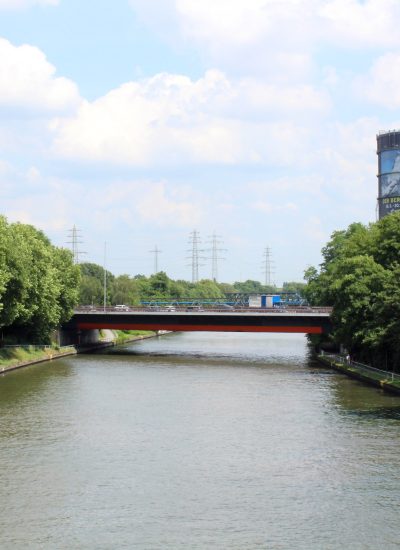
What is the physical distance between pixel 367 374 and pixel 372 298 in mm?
8111

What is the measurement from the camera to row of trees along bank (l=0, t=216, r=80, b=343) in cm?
8138

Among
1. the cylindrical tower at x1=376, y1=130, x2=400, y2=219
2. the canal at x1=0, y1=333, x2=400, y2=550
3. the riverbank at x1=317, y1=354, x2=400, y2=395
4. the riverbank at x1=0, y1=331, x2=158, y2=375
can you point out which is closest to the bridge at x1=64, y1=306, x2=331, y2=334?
the riverbank at x1=0, y1=331, x2=158, y2=375

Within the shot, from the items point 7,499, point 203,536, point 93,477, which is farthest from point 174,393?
point 203,536

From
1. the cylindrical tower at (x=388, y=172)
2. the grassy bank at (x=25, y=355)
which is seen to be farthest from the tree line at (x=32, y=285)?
the cylindrical tower at (x=388, y=172)

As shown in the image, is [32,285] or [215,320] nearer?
[32,285]

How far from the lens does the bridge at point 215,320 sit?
347ft

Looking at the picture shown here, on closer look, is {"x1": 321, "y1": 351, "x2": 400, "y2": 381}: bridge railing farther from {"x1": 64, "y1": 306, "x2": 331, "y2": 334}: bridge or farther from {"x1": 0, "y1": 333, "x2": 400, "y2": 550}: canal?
{"x1": 64, "y1": 306, "x2": 331, "y2": 334}: bridge

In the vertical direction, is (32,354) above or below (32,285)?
below

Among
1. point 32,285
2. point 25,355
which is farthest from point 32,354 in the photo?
point 32,285

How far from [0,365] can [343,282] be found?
37.3 meters

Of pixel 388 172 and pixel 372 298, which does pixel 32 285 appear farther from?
pixel 388 172

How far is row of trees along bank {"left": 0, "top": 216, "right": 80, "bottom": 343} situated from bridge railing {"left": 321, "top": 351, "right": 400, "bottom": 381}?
35101 millimetres

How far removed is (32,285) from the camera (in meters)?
88.4

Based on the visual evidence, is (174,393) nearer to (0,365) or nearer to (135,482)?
(0,365)
